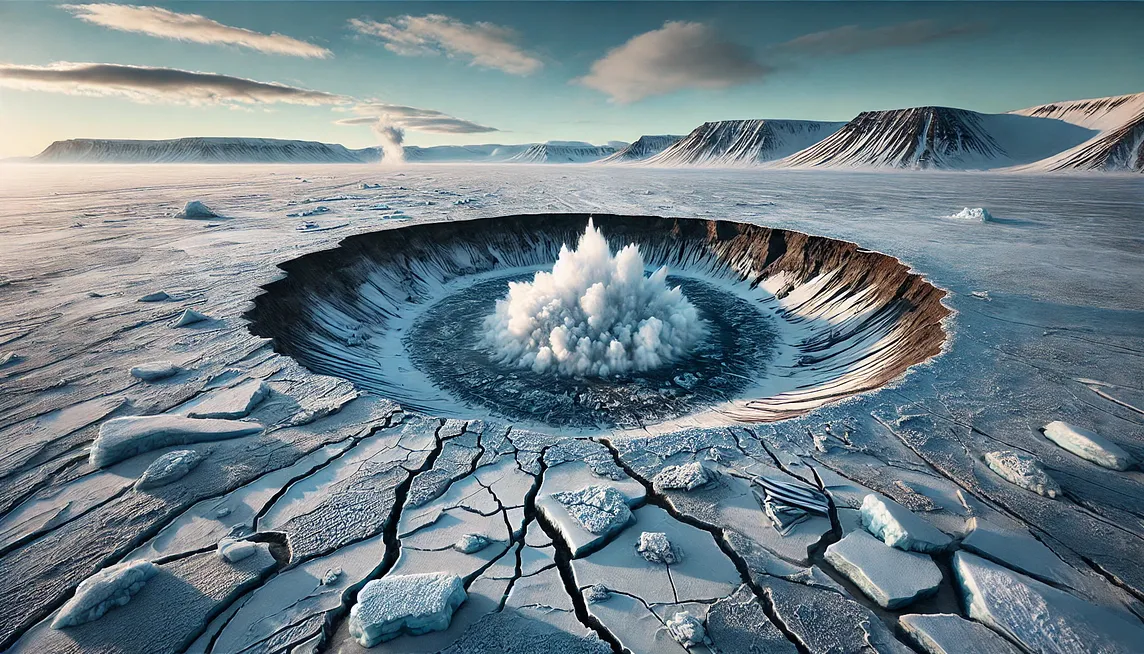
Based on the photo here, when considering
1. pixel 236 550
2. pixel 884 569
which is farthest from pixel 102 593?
pixel 884 569

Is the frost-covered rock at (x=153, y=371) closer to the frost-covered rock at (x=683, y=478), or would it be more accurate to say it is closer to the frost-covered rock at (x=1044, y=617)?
the frost-covered rock at (x=683, y=478)

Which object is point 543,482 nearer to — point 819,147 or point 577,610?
point 577,610

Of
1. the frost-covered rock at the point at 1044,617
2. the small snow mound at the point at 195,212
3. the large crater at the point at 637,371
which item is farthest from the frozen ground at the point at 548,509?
the small snow mound at the point at 195,212

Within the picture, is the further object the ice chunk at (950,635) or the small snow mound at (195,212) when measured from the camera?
the small snow mound at (195,212)

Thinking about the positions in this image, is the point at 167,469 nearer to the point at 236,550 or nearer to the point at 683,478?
the point at 236,550

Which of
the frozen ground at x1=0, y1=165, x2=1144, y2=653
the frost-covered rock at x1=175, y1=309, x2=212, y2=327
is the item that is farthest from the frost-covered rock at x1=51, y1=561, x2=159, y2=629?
the frost-covered rock at x1=175, y1=309, x2=212, y2=327
